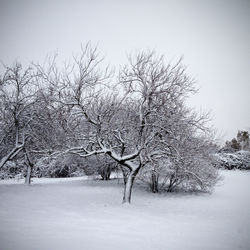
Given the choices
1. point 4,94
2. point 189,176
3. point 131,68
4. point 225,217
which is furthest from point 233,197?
point 4,94

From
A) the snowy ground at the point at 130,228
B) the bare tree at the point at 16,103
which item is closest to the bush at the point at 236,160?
the snowy ground at the point at 130,228

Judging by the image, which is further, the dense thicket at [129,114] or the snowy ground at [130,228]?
the dense thicket at [129,114]

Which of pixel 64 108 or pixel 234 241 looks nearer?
pixel 234 241

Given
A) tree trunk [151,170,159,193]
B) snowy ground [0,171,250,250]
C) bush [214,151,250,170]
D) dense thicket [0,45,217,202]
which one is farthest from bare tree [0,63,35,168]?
bush [214,151,250,170]

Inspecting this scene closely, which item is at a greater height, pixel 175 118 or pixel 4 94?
pixel 4 94

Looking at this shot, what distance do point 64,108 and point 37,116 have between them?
10.7ft

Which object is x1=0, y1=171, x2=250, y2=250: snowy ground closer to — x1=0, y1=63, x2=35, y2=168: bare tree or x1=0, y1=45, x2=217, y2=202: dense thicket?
x1=0, y1=45, x2=217, y2=202: dense thicket

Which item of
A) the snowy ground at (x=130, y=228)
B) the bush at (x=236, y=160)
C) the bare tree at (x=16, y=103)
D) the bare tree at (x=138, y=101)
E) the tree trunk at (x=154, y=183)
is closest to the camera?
the snowy ground at (x=130, y=228)

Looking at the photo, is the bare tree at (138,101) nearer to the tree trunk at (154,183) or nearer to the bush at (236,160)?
the tree trunk at (154,183)

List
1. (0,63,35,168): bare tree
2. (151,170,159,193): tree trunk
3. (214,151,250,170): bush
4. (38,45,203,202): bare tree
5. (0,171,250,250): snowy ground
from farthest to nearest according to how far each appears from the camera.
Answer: (214,151,250,170): bush, (151,170,159,193): tree trunk, (0,63,35,168): bare tree, (38,45,203,202): bare tree, (0,171,250,250): snowy ground

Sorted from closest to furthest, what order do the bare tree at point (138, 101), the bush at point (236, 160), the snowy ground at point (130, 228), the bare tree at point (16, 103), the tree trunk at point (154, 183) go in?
the snowy ground at point (130, 228) < the bare tree at point (138, 101) < the bare tree at point (16, 103) < the tree trunk at point (154, 183) < the bush at point (236, 160)

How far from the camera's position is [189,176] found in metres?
11.9

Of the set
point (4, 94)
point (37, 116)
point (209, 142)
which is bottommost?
Result: point (209, 142)

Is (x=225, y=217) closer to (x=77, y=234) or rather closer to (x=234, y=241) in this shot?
(x=234, y=241)
